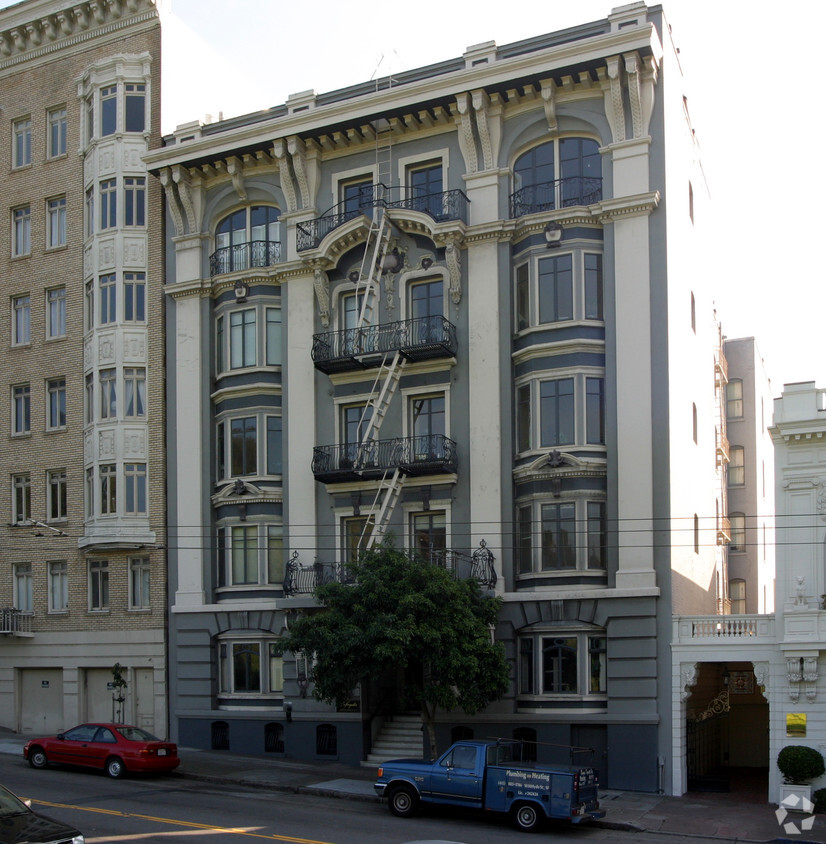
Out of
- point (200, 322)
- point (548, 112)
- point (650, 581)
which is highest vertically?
point (548, 112)

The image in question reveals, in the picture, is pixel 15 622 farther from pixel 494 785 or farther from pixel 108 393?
pixel 494 785

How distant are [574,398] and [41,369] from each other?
19855 millimetres

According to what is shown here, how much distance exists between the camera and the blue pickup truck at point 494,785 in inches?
893

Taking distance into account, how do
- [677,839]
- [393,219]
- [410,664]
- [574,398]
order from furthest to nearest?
[393,219], [574,398], [410,664], [677,839]

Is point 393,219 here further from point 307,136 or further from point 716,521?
point 716,521

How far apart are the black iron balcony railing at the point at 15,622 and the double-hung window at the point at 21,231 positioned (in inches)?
505

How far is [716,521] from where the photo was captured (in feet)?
127


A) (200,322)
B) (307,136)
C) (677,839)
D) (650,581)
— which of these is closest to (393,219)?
(307,136)

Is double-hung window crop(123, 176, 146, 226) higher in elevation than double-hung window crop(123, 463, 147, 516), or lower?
higher

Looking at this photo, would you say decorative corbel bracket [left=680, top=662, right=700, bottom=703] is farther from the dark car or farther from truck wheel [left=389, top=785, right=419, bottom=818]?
the dark car

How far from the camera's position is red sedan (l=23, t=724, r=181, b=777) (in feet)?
92.6

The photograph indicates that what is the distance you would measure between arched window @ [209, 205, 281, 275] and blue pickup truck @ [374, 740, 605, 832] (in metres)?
17.7

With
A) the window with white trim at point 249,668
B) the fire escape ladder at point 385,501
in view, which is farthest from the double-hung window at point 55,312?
the fire escape ladder at point 385,501

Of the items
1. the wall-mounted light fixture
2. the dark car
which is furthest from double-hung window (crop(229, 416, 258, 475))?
the dark car
